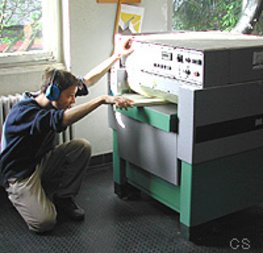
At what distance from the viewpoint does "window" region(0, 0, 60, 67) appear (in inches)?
110

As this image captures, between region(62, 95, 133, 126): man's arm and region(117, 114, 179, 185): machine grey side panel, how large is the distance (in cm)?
21

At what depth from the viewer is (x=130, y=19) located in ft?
10.1

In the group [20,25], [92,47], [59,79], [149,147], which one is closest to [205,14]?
[92,47]

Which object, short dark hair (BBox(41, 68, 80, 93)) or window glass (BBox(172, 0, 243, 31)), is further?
window glass (BBox(172, 0, 243, 31))

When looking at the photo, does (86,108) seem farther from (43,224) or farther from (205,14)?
(205,14)

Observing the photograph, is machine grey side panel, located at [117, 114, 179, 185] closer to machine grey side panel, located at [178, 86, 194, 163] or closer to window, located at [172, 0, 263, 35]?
machine grey side panel, located at [178, 86, 194, 163]

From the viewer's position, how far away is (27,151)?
2.32m

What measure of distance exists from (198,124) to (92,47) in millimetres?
1200

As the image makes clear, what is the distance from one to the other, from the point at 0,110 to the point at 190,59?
3.93 feet

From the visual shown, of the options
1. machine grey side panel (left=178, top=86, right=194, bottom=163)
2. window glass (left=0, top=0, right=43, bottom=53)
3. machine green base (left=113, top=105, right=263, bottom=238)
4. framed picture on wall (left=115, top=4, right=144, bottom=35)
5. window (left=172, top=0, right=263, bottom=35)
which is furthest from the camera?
window (left=172, top=0, right=263, bottom=35)

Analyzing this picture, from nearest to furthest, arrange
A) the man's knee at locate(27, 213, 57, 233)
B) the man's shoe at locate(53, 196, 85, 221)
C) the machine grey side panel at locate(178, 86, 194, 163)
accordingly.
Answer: the machine grey side panel at locate(178, 86, 194, 163), the man's knee at locate(27, 213, 57, 233), the man's shoe at locate(53, 196, 85, 221)

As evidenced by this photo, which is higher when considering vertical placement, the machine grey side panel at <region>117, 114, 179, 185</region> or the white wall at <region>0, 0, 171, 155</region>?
the white wall at <region>0, 0, 171, 155</region>

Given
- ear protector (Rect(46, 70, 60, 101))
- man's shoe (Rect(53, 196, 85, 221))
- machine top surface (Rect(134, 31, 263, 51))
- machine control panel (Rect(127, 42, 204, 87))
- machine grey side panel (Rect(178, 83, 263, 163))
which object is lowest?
man's shoe (Rect(53, 196, 85, 221))

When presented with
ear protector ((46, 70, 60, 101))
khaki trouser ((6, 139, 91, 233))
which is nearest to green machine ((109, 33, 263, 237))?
khaki trouser ((6, 139, 91, 233))
